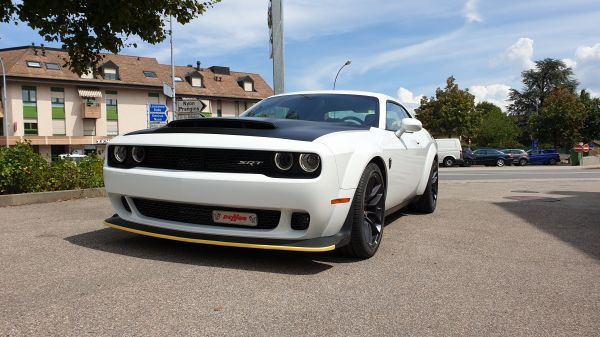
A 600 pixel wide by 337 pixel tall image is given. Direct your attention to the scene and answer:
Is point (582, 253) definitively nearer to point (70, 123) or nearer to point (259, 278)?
point (259, 278)

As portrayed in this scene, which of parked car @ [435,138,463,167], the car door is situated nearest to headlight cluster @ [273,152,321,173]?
the car door

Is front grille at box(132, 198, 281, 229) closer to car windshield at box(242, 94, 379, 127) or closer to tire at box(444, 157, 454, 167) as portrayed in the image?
car windshield at box(242, 94, 379, 127)

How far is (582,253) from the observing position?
13.5 ft

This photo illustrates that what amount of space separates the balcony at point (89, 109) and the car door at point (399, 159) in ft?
146

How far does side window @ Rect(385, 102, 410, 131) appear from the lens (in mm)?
4785

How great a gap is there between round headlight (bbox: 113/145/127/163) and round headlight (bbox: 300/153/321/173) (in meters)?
1.47

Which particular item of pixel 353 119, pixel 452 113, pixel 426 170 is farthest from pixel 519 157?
pixel 353 119

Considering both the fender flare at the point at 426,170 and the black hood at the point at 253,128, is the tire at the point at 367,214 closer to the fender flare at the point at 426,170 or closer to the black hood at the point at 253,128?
the black hood at the point at 253,128

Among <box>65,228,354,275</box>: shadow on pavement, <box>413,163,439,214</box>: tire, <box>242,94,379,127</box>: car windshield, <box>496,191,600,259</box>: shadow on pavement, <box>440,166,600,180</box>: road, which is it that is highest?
<box>242,94,379,127</box>: car windshield

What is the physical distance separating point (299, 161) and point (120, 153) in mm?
1508

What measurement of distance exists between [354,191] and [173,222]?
1.29m

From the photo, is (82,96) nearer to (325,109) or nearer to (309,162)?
(325,109)

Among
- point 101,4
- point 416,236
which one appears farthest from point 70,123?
point 416,236

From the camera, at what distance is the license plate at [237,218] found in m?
3.33
